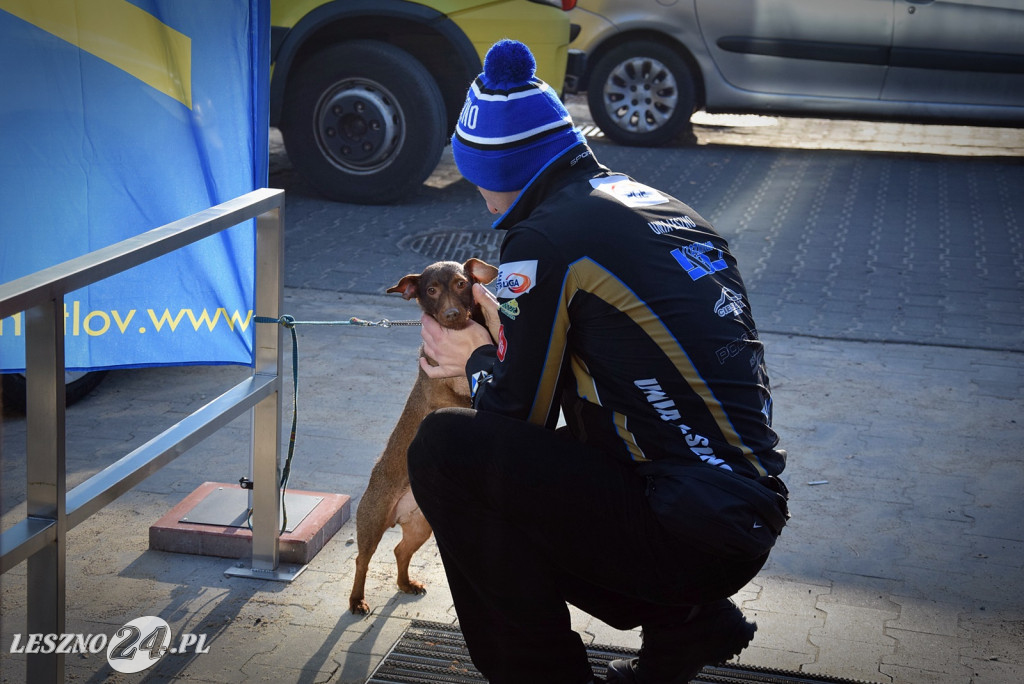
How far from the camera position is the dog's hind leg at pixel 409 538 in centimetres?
358

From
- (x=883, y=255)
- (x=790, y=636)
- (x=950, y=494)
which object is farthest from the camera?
(x=883, y=255)

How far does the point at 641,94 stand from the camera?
11.6 m

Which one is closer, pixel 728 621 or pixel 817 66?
pixel 728 621

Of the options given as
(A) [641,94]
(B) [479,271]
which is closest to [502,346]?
(B) [479,271]

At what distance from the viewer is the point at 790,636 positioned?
3441 millimetres

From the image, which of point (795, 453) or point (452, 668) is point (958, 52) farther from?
point (452, 668)

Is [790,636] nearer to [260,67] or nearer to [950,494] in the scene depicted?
[950,494]

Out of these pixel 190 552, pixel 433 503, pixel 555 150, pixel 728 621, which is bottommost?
pixel 190 552

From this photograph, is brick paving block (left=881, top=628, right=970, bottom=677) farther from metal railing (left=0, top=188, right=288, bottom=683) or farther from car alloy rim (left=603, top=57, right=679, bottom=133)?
car alloy rim (left=603, top=57, right=679, bottom=133)

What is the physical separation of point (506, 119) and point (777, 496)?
113cm

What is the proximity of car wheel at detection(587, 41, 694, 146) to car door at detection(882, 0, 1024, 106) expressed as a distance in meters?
2.09

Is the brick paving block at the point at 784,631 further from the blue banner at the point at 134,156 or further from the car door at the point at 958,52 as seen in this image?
the car door at the point at 958,52

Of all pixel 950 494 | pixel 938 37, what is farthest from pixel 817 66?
pixel 950 494

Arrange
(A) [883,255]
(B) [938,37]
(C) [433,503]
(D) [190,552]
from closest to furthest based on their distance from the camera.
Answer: (C) [433,503]
(D) [190,552]
(A) [883,255]
(B) [938,37]
